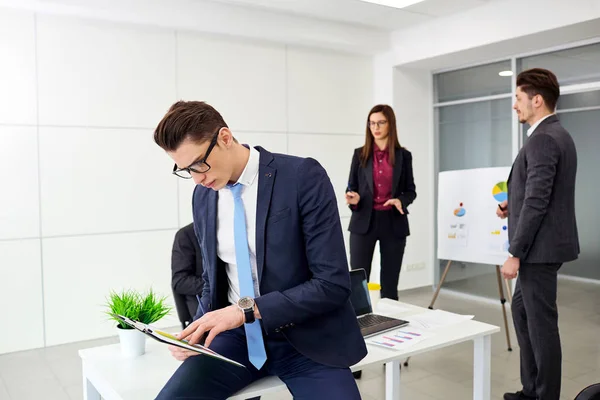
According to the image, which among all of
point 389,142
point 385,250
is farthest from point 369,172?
point 385,250

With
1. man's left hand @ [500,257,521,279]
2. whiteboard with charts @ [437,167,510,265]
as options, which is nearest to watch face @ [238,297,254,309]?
man's left hand @ [500,257,521,279]

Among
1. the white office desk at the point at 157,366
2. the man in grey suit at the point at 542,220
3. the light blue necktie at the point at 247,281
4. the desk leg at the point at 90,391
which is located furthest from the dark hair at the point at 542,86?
the desk leg at the point at 90,391

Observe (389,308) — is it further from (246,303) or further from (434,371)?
(434,371)

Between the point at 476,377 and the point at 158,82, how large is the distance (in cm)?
366

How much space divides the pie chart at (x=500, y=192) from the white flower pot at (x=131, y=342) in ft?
11.5

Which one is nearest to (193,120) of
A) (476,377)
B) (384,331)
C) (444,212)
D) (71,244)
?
(384,331)

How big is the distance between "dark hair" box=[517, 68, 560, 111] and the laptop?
1392 millimetres

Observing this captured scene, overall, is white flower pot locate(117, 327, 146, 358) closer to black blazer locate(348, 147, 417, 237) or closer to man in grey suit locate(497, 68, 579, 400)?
man in grey suit locate(497, 68, 579, 400)

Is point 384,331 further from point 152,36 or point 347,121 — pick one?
point 347,121

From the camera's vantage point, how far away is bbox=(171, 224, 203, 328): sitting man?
312 cm

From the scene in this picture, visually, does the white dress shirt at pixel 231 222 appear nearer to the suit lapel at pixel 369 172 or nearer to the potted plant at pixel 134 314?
the potted plant at pixel 134 314

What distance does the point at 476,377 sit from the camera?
239 cm

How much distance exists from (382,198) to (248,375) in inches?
93.1

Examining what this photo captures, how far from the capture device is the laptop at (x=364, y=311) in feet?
7.48
